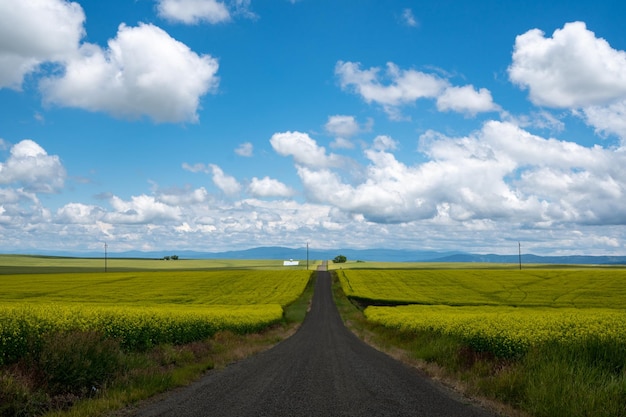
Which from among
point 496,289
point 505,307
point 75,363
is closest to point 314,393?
point 75,363

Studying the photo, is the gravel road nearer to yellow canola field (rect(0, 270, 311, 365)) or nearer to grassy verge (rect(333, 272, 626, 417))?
grassy verge (rect(333, 272, 626, 417))

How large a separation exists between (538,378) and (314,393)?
567 centimetres

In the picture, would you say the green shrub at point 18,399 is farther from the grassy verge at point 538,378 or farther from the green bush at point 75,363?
the grassy verge at point 538,378

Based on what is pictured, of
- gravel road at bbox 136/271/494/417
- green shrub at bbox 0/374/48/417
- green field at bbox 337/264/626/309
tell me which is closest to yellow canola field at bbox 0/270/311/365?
green shrub at bbox 0/374/48/417

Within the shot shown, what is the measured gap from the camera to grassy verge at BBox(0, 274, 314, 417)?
10594 millimetres

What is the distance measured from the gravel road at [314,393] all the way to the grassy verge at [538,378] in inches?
34.3

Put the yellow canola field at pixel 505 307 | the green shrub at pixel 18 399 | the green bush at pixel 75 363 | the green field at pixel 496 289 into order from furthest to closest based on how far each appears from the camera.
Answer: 1. the green field at pixel 496 289
2. the yellow canola field at pixel 505 307
3. the green bush at pixel 75 363
4. the green shrub at pixel 18 399

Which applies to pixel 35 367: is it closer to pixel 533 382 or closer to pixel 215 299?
pixel 533 382

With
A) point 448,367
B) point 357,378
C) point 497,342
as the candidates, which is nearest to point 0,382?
point 357,378

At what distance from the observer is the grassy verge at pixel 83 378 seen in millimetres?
10594

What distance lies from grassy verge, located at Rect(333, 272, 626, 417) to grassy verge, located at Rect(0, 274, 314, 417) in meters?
8.67

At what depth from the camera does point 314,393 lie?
12750mm

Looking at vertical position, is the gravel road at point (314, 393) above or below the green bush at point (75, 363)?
below

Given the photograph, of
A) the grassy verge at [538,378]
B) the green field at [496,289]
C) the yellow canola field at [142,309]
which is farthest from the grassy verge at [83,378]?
the green field at [496,289]
